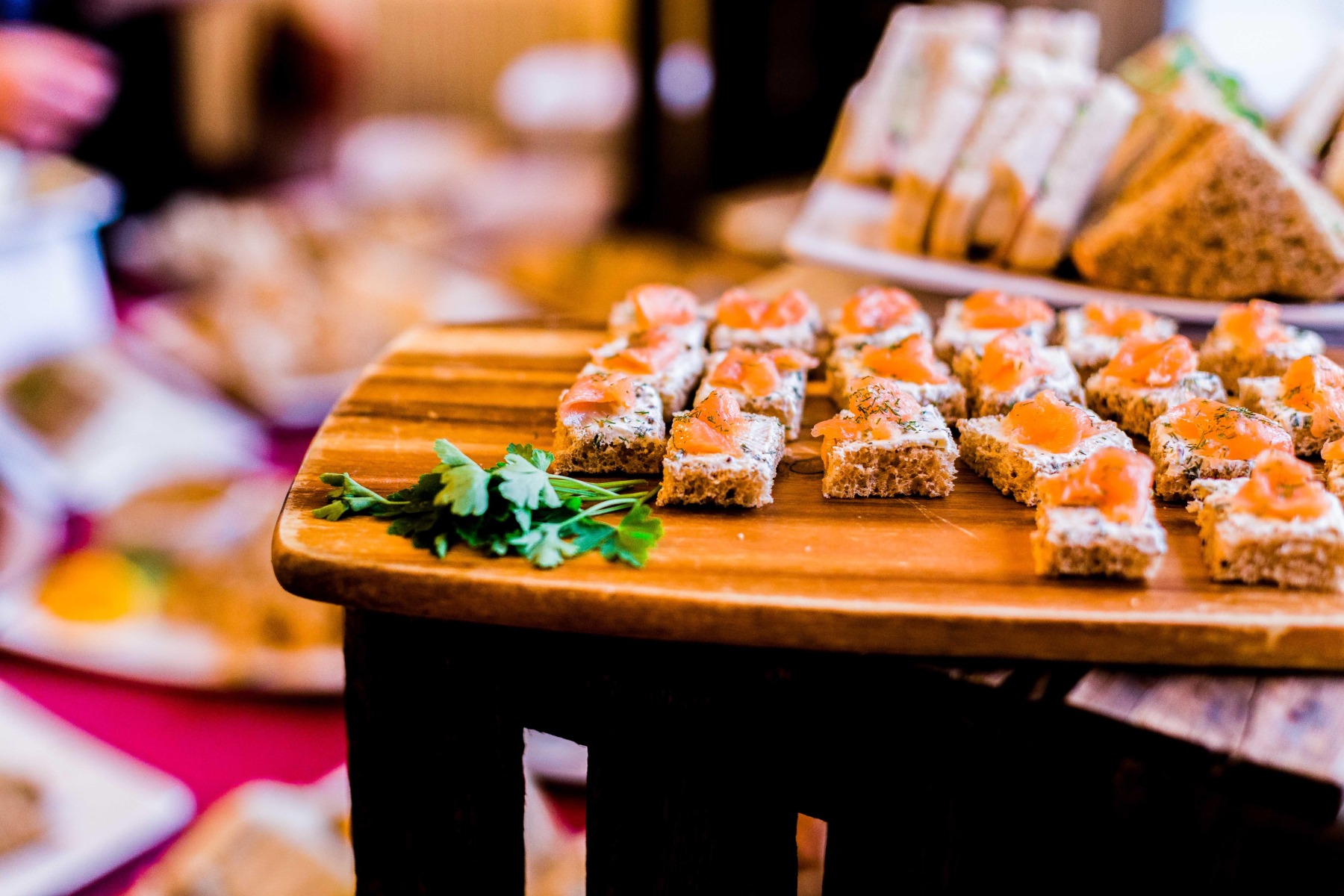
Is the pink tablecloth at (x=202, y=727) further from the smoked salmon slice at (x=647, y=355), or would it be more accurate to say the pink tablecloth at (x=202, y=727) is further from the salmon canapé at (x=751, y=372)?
the salmon canapé at (x=751, y=372)

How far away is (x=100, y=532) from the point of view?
11.8 ft

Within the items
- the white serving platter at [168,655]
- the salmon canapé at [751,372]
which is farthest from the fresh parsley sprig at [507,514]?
the white serving platter at [168,655]

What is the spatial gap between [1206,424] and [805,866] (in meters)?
1.30

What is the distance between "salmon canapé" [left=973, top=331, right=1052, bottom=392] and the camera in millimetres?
1904

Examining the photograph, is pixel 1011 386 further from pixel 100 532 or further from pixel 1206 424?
pixel 100 532

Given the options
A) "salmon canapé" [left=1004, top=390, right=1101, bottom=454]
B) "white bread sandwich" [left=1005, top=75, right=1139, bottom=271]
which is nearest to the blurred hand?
"white bread sandwich" [left=1005, top=75, right=1139, bottom=271]

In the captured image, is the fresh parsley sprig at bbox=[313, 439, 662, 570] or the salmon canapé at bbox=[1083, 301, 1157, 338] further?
the salmon canapé at bbox=[1083, 301, 1157, 338]

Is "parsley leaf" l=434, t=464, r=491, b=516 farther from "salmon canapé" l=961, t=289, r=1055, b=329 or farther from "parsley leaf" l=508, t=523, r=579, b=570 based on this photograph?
"salmon canapé" l=961, t=289, r=1055, b=329

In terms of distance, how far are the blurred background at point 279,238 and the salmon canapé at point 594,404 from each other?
0.70m

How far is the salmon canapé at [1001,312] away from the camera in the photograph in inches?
86.7

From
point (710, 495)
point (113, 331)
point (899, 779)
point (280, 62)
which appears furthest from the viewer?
point (280, 62)

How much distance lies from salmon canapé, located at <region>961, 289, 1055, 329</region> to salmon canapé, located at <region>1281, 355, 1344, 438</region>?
0.48m

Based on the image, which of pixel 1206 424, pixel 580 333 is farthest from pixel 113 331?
pixel 1206 424

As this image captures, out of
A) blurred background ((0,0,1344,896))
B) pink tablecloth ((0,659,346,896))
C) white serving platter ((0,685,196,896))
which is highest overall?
blurred background ((0,0,1344,896))
